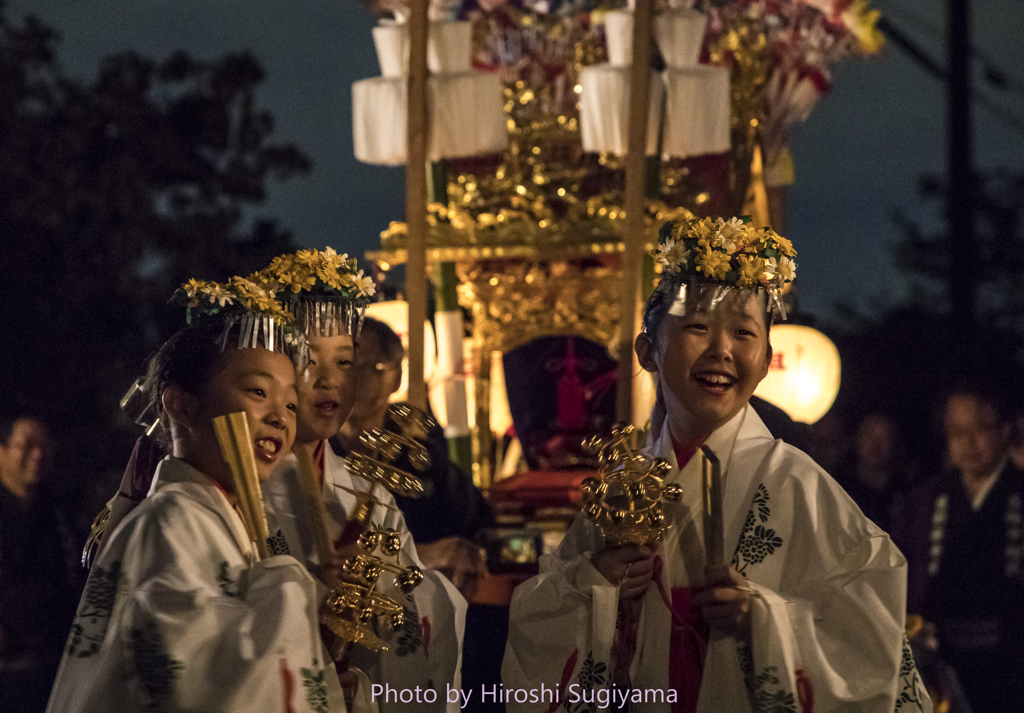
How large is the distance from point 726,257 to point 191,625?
1298 millimetres

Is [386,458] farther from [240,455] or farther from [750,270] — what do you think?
[750,270]

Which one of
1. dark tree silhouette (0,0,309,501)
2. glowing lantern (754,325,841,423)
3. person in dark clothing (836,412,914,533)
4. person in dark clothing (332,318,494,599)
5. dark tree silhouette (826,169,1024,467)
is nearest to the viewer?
person in dark clothing (332,318,494,599)

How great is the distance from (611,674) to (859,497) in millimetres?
3542

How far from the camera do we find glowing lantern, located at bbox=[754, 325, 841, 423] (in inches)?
257

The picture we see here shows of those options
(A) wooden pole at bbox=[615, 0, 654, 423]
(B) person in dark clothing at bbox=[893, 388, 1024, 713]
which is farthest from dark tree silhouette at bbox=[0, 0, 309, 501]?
(B) person in dark clothing at bbox=[893, 388, 1024, 713]

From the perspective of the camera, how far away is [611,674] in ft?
8.33

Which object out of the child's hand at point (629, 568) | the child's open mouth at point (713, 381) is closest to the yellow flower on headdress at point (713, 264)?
the child's open mouth at point (713, 381)

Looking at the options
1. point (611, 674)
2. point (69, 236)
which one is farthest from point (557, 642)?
point (69, 236)

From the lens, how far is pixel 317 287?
108 inches

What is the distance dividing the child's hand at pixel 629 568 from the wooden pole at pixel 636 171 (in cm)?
287

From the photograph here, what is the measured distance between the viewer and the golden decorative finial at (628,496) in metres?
2.41

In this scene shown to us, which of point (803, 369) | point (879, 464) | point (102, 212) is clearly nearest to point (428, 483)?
point (879, 464)

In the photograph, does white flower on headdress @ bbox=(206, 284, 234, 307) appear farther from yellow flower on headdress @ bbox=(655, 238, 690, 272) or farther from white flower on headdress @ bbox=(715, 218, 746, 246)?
white flower on headdress @ bbox=(715, 218, 746, 246)

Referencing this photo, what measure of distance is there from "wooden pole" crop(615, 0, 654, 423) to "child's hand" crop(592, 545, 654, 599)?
287 centimetres
